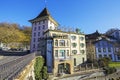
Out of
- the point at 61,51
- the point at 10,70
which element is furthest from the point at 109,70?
the point at 10,70

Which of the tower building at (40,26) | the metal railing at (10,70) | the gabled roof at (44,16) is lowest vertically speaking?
the metal railing at (10,70)

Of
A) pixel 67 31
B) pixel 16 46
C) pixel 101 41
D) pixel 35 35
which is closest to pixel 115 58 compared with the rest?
pixel 101 41

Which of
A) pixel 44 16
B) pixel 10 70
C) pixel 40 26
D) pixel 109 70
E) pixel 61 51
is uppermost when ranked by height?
pixel 44 16

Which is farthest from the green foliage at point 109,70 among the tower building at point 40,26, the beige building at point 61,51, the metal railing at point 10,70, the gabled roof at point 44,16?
the metal railing at point 10,70

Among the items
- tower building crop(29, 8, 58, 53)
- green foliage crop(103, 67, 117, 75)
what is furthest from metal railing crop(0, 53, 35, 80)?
tower building crop(29, 8, 58, 53)

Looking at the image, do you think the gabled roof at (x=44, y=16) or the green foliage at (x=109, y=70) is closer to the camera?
the green foliage at (x=109, y=70)

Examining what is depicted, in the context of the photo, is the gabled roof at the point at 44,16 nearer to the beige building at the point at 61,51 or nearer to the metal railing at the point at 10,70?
the beige building at the point at 61,51

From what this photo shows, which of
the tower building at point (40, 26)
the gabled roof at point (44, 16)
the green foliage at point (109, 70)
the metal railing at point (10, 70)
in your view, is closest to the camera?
the metal railing at point (10, 70)

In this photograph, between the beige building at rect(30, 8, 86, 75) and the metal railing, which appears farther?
the beige building at rect(30, 8, 86, 75)

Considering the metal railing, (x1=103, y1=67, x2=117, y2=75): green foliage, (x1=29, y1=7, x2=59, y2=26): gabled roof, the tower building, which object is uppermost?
(x1=29, y1=7, x2=59, y2=26): gabled roof

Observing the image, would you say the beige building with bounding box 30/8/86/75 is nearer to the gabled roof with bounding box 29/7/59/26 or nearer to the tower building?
the tower building

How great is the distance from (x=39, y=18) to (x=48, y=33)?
1231 cm

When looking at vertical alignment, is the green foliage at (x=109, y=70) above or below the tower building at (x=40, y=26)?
below

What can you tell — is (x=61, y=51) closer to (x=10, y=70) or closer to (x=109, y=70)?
(x=109, y=70)
